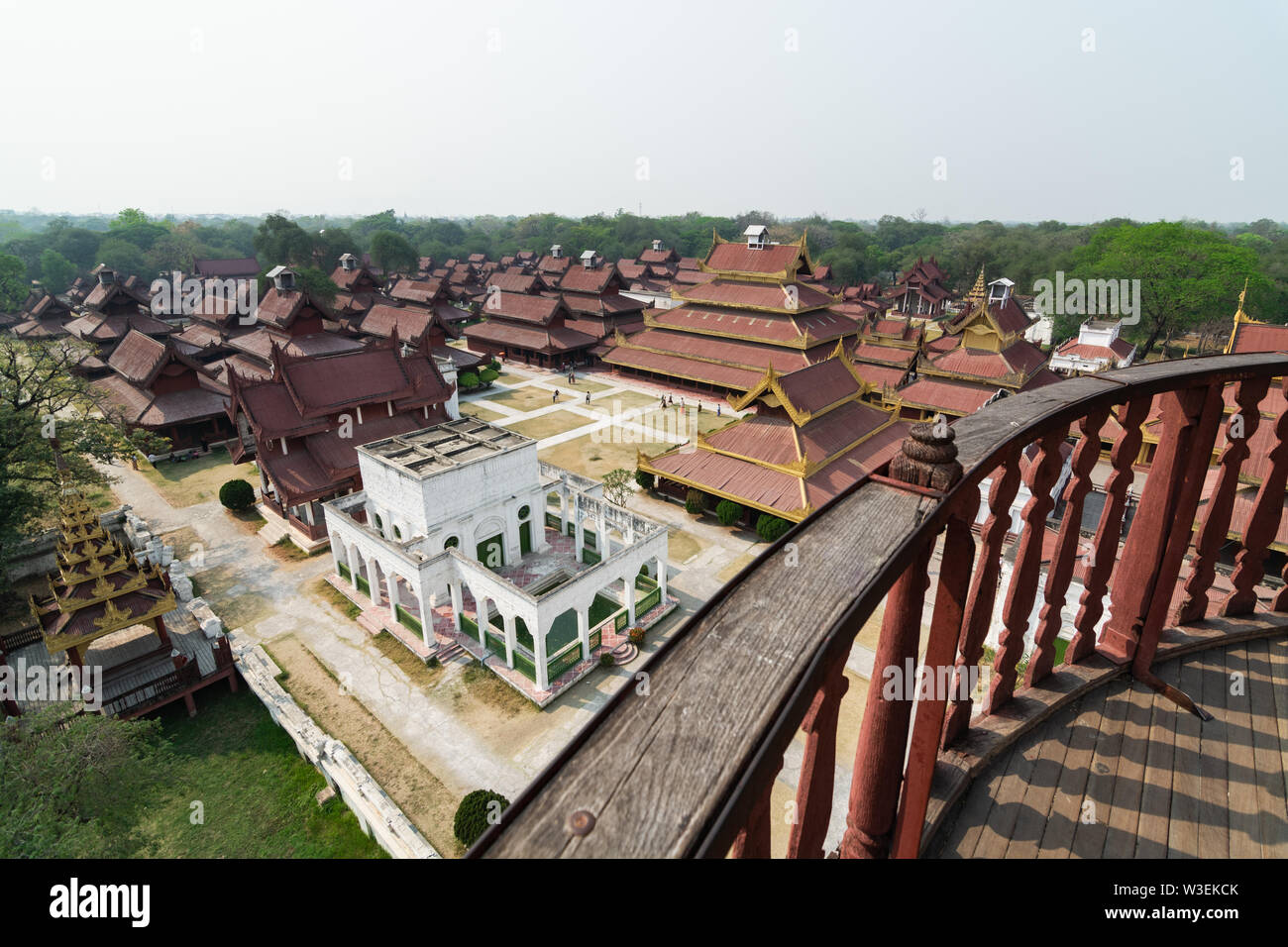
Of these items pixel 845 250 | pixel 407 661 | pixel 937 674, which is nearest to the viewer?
pixel 937 674

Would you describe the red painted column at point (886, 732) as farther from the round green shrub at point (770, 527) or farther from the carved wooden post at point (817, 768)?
the round green shrub at point (770, 527)

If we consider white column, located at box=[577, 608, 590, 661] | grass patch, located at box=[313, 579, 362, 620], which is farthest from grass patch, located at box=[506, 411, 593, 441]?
white column, located at box=[577, 608, 590, 661]

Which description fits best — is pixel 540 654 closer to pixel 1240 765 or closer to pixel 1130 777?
pixel 1130 777

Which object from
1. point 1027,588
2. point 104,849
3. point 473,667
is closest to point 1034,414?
point 1027,588

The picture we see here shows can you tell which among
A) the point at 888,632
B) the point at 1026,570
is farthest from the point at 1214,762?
the point at 888,632

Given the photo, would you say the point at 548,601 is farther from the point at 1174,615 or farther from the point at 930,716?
the point at 930,716

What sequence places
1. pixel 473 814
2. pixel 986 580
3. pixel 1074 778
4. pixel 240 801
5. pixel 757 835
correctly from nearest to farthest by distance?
pixel 757 835
pixel 986 580
pixel 1074 778
pixel 473 814
pixel 240 801

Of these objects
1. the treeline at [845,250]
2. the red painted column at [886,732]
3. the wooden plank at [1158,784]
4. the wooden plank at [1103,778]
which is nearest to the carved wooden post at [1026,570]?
the wooden plank at [1103,778]

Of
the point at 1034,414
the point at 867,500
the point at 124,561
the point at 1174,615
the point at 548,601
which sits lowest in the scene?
the point at 548,601
